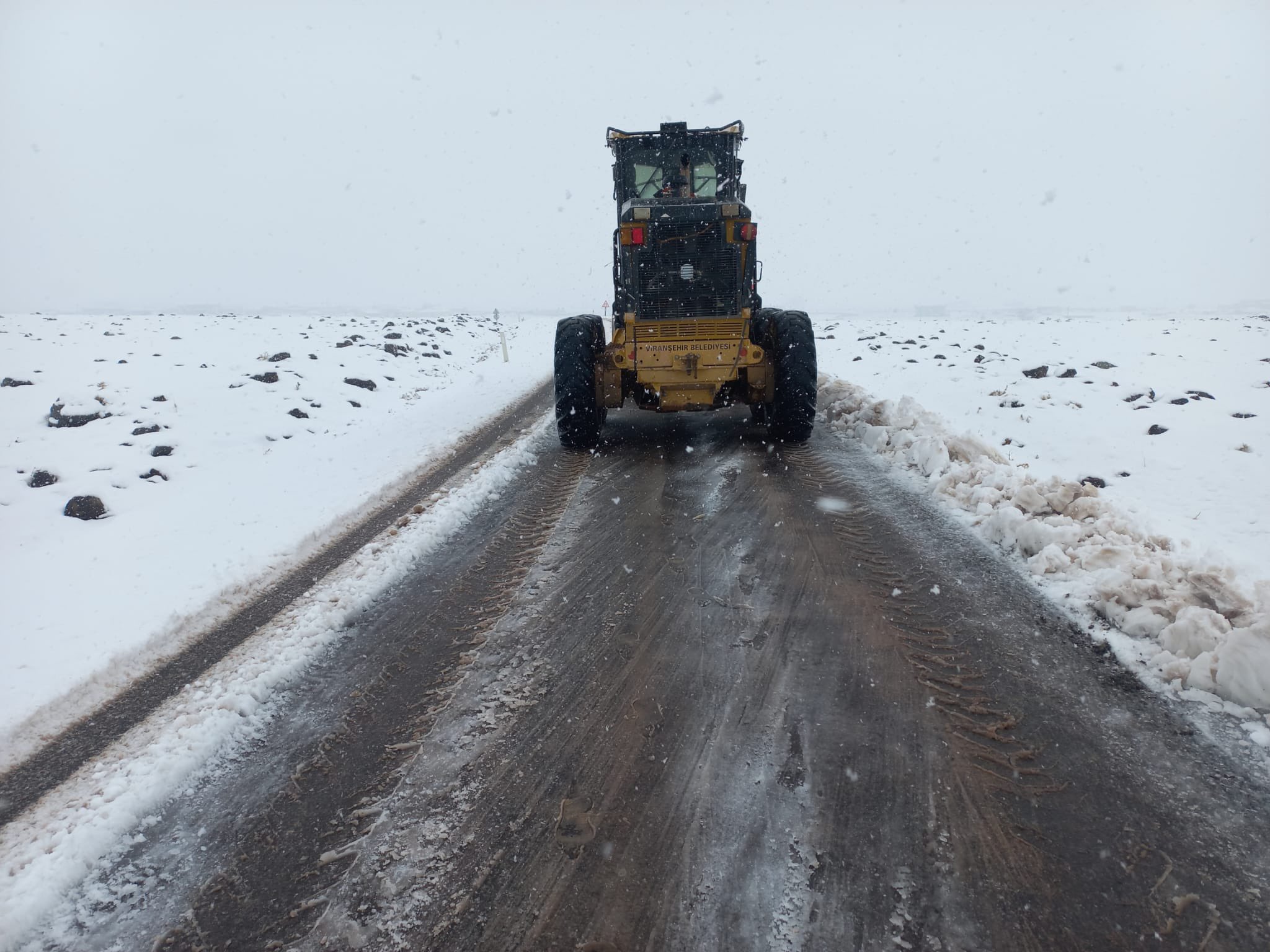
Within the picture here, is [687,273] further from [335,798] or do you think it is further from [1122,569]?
[335,798]

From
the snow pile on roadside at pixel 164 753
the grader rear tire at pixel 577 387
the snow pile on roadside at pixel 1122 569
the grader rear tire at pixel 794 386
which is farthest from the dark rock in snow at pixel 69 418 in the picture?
the snow pile on roadside at pixel 1122 569

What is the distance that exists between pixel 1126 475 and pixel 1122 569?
232 centimetres

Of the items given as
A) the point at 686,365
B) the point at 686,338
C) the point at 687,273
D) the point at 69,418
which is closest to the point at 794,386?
the point at 686,365

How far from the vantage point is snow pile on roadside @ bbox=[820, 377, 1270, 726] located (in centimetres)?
248

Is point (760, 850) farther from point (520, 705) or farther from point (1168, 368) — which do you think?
point (1168, 368)

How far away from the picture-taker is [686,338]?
21.9 ft

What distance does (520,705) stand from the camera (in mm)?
2596

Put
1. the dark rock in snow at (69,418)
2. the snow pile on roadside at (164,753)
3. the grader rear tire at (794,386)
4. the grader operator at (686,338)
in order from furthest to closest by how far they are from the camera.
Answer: the dark rock in snow at (69,418) < the grader operator at (686,338) < the grader rear tire at (794,386) < the snow pile on roadside at (164,753)

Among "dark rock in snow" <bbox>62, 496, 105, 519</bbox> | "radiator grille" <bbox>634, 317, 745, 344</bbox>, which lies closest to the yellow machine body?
"radiator grille" <bbox>634, 317, 745, 344</bbox>

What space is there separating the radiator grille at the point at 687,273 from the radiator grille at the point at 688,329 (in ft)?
0.68

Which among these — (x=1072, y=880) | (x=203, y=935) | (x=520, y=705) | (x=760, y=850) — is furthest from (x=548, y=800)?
(x=1072, y=880)

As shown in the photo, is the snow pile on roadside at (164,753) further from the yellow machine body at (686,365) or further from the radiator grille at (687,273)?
the radiator grille at (687,273)

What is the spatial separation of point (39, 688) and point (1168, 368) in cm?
1307

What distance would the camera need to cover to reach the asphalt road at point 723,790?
5.64 ft
